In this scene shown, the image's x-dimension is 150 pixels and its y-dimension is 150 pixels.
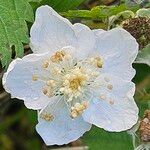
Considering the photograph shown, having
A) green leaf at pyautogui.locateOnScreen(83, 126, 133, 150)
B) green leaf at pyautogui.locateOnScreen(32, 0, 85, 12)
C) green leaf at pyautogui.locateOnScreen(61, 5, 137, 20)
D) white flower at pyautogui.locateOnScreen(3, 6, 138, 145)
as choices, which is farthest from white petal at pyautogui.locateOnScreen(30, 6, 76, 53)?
green leaf at pyautogui.locateOnScreen(83, 126, 133, 150)

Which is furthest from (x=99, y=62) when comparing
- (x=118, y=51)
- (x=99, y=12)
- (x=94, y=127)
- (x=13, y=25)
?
(x=94, y=127)

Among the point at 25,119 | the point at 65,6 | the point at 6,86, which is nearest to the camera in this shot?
the point at 6,86

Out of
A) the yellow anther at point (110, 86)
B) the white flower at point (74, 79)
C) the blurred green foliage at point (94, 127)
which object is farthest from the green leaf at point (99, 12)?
the yellow anther at point (110, 86)

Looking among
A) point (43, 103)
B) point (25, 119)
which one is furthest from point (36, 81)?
point (25, 119)

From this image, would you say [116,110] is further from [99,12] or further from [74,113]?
[99,12]

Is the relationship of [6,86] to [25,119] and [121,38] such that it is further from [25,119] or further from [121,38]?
[25,119]

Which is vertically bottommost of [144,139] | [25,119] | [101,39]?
[25,119]

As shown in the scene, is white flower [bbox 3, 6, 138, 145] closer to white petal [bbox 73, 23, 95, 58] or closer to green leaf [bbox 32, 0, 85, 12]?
white petal [bbox 73, 23, 95, 58]
